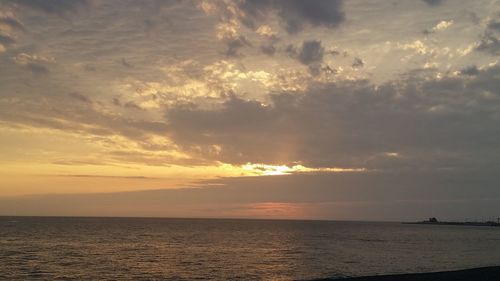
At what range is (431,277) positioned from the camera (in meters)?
35.8

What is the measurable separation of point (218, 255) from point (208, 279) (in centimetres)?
2189

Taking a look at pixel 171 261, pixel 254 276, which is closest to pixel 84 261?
pixel 171 261

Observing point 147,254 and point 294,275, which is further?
point 147,254

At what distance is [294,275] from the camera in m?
42.9

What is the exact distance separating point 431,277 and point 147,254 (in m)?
38.7

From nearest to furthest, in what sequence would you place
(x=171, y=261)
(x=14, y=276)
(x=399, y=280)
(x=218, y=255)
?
1. (x=399, y=280)
2. (x=14, y=276)
3. (x=171, y=261)
4. (x=218, y=255)

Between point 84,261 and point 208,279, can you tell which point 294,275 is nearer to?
point 208,279

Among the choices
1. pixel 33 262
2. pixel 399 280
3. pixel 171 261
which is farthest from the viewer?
pixel 171 261

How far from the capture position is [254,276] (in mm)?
42219

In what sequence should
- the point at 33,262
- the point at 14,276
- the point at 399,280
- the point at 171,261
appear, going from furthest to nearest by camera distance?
the point at 171,261 < the point at 33,262 < the point at 14,276 < the point at 399,280

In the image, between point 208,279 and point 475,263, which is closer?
point 208,279

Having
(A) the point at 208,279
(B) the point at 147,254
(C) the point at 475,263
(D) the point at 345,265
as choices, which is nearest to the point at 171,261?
(B) the point at 147,254

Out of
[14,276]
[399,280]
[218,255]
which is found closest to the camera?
[399,280]

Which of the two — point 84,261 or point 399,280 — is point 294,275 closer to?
point 399,280
